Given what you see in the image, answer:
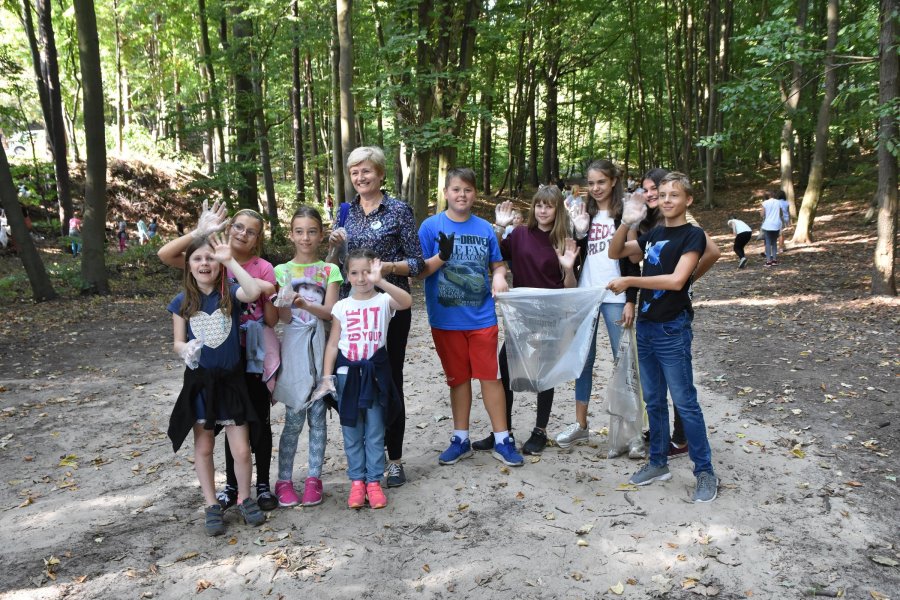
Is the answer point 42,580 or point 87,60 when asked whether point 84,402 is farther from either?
point 87,60

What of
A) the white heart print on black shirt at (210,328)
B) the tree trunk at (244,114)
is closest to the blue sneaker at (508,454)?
the white heart print on black shirt at (210,328)

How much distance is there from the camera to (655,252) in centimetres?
387

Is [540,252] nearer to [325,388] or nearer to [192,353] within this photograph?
[325,388]

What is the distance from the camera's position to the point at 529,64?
2459 cm

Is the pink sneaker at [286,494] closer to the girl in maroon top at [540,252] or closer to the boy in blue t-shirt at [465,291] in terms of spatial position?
the boy in blue t-shirt at [465,291]

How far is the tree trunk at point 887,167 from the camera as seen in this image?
891 cm

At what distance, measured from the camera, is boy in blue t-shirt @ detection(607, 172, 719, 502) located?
371cm

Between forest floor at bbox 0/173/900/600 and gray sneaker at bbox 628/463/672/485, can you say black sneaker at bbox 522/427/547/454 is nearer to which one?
forest floor at bbox 0/173/900/600

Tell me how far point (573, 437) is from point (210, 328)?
9.29 feet

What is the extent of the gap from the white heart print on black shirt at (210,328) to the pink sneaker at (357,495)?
125cm

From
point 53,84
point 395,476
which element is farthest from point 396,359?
point 53,84

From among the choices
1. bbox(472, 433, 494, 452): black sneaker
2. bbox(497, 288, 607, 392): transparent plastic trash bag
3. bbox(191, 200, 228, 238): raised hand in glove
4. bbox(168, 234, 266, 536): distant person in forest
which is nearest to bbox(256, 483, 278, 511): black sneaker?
bbox(168, 234, 266, 536): distant person in forest

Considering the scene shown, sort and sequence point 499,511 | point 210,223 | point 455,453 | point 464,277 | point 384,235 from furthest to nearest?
1. point 455,453
2. point 464,277
3. point 384,235
4. point 499,511
5. point 210,223

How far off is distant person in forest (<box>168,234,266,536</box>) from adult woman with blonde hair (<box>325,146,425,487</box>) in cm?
75
